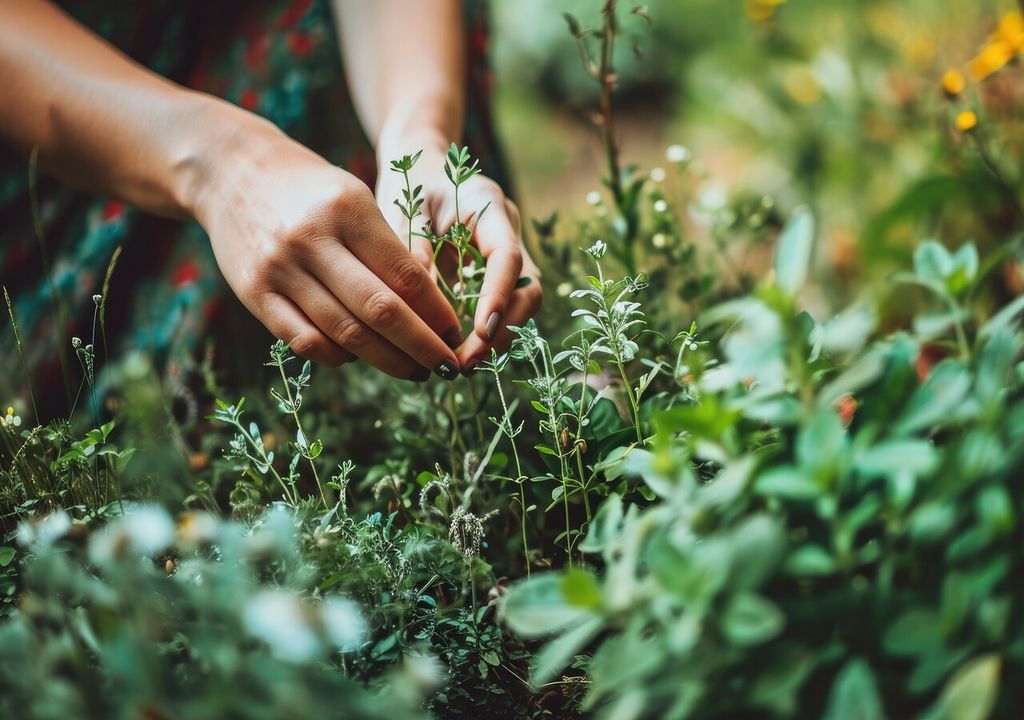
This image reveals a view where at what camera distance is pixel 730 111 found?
248 centimetres

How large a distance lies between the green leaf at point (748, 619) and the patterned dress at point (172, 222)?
36.8 inches

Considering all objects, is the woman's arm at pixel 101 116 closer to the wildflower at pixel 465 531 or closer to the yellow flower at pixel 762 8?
the wildflower at pixel 465 531

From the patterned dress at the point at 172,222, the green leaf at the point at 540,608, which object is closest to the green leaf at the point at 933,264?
the green leaf at the point at 540,608

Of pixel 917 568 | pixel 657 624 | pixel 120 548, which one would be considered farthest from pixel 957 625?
pixel 120 548

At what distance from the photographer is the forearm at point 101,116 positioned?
880mm

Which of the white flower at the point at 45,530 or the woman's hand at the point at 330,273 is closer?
the white flower at the point at 45,530

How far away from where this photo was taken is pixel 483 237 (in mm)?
824

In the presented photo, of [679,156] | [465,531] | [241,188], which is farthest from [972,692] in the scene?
[679,156]

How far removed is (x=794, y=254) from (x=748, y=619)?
0.22 metres

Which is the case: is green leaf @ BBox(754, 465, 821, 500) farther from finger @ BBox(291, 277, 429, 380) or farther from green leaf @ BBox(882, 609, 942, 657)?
finger @ BBox(291, 277, 429, 380)

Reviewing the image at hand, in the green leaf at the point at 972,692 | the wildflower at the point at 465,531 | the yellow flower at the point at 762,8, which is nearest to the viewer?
the green leaf at the point at 972,692

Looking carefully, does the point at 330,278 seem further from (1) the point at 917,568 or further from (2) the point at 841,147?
(2) the point at 841,147

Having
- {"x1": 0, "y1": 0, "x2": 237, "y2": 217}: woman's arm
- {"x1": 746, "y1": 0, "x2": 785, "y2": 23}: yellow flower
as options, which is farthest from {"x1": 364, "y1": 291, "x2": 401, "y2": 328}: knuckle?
{"x1": 746, "y1": 0, "x2": 785, "y2": 23}: yellow flower

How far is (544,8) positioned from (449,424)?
259 centimetres
